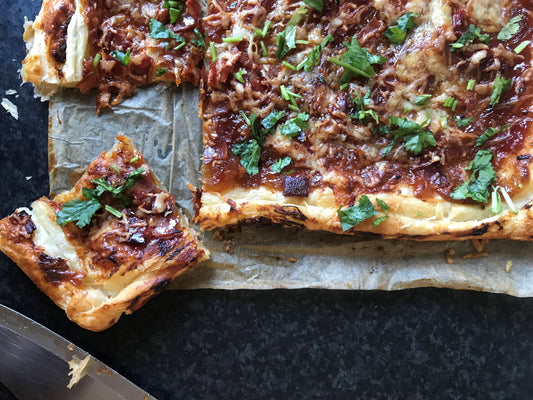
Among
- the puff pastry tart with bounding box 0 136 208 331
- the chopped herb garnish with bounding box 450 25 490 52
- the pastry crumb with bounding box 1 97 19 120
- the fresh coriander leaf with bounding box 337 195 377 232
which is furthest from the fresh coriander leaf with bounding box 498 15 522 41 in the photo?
the pastry crumb with bounding box 1 97 19 120

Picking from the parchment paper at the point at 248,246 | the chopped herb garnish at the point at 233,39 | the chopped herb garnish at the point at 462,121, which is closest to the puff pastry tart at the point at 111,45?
the parchment paper at the point at 248,246

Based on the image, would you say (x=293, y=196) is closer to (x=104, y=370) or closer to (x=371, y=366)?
(x=371, y=366)

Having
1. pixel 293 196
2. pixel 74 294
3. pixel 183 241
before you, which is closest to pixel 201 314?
pixel 183 241

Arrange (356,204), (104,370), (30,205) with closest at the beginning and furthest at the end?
(356,204), (104,370), (30,205)

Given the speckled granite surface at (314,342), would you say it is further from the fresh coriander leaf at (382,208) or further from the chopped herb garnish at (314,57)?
the chopped herb garnish at (314,57)

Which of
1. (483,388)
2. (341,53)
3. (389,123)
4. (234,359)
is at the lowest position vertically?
(483,388)

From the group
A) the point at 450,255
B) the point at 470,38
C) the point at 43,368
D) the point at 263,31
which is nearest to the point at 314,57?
the point at 263,31

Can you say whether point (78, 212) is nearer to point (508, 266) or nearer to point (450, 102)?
point (450, 102)
